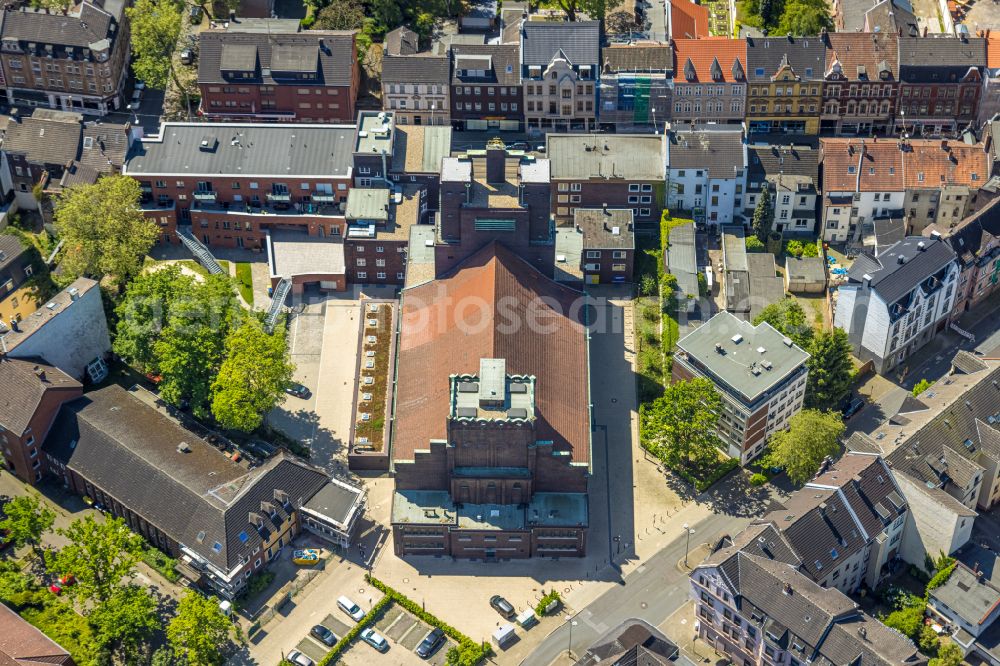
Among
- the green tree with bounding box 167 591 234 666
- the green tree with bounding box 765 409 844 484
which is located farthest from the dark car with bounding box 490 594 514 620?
the green tree with bounding box 765 409 844 484

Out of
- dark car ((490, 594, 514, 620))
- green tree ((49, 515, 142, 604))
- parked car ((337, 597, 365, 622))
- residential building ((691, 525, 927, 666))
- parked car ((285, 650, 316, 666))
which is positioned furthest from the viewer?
parked car ((337, 597, 365, 622))

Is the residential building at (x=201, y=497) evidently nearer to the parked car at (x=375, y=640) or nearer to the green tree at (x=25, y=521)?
the green tree at (x=25, y=521)

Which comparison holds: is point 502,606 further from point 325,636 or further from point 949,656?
point 949,656

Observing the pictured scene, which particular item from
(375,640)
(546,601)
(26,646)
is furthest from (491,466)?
(26,646)

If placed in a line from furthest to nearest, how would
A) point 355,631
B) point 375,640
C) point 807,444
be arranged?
point 807,444, point 355,631, point 375,640

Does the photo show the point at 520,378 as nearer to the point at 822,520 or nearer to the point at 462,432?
the point at 462,432

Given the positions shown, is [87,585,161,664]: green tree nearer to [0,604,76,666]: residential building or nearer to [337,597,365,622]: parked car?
[0,604,76,666]: residential building

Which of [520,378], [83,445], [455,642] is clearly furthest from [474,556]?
[83,445]
